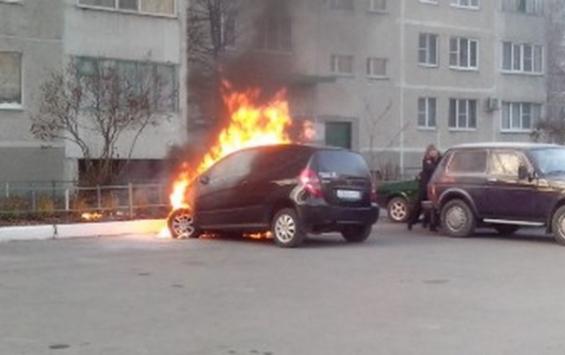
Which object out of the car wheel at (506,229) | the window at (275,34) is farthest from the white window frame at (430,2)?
the car wheel at (506,229)

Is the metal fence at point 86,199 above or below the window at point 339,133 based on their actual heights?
below

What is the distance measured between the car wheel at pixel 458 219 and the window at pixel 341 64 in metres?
10.2

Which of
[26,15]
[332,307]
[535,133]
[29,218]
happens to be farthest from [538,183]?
[535,133]

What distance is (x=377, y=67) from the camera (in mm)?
35438

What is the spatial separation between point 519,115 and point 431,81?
5956 mm

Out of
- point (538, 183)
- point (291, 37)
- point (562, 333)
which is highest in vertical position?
point (291, 37)

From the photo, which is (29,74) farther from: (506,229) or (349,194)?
(506,229)

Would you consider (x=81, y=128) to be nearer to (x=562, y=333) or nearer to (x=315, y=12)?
(x=315, y=12)

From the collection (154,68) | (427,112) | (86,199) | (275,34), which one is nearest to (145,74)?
(154,68)

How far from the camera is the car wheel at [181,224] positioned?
15578 mm

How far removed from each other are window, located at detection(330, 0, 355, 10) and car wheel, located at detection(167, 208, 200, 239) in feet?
31.7

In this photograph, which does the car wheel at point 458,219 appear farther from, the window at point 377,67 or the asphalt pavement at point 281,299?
the window at point 377,67

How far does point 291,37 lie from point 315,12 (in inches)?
57.5

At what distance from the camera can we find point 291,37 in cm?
2202
